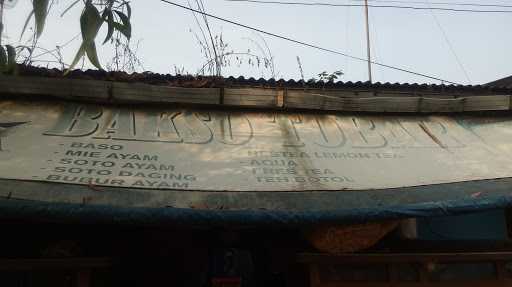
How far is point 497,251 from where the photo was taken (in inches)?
138

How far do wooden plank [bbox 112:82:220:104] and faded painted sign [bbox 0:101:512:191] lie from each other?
105 mm

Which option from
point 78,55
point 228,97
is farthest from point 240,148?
point 78,55

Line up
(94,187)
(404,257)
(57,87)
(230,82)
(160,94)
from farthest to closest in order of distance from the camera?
1. (230,82)
2. (160,94)
3. (57,87)
4. (404,257)
5. (94,187)

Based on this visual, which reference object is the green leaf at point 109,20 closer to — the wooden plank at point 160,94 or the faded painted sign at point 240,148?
the faded painted sign at point 240,148

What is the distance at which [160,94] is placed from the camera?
404 cm

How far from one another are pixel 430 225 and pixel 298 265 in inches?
48.1

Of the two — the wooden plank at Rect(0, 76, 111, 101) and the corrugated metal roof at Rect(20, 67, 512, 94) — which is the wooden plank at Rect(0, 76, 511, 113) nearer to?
the wooden plank at Rect(0, 76, 111, 101)

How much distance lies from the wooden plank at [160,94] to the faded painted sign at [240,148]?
0.34 ft

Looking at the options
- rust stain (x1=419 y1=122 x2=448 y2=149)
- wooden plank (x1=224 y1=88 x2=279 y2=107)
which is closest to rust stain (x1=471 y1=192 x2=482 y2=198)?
rust stain (x1=419 y1=122 x2=448 y2=149)

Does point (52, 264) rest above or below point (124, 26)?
below

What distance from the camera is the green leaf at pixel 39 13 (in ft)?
4.67

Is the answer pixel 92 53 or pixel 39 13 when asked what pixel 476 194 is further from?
pixel 39 13

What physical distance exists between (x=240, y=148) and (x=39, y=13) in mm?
2234

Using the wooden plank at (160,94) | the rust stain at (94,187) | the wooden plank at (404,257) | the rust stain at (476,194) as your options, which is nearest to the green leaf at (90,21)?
the rust stain at (94,187)
